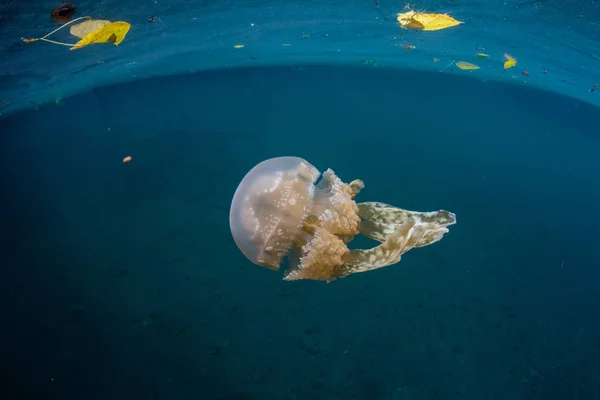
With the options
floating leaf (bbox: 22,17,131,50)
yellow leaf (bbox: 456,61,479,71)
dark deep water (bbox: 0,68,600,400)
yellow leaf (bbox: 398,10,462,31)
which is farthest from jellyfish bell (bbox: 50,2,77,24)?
yellow leaf (bbox: 456,61,479,71)

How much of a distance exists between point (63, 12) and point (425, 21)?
2.49m

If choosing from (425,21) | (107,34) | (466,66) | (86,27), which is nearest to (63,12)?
(86,27)

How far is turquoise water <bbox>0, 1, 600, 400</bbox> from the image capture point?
2182mm

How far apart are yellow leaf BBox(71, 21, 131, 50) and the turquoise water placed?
0.22 ft

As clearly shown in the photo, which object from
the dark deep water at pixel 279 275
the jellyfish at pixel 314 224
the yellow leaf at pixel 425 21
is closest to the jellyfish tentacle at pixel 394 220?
the jellyfish at pixel 314 224

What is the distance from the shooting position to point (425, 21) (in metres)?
2.93

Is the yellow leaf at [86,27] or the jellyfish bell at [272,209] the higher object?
the yellow leaf at [86,27]

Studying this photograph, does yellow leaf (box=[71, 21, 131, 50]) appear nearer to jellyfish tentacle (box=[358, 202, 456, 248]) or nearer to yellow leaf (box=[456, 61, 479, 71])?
jellyfish tentacle (box=[358, 202, 456, 248])

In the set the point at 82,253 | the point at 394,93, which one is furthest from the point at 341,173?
the point at 82,253

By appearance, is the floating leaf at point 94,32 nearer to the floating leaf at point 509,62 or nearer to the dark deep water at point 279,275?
the dark deep water at point 279,275

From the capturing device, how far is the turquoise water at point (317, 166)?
2182 millimetres

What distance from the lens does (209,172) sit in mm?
2891

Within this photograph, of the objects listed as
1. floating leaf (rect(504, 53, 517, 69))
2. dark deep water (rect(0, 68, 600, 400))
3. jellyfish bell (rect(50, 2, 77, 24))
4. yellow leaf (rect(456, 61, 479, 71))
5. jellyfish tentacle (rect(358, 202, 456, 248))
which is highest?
jellyfish bell (rect(50, 2, 77, 24))

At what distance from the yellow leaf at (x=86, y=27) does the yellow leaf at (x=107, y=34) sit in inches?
0.8
